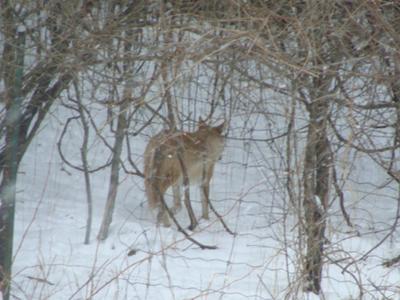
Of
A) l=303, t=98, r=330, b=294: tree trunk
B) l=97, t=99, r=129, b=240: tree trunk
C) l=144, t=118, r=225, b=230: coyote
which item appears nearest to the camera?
l=303, t=98, r=330, b=294: tree trunk

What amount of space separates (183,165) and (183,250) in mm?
906

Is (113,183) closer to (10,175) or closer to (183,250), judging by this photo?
(183,250)

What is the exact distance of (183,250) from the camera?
7.13 meters

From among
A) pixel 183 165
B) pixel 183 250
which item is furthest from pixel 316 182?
pixel 183 165

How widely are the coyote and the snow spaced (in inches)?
8.0

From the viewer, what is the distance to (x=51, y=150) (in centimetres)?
1073

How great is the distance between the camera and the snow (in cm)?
563

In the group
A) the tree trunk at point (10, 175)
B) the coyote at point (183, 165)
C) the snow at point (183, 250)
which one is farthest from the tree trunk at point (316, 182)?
the tree trunk at point (10, 175)

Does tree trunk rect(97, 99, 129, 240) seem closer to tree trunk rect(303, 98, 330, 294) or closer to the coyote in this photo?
the coyote

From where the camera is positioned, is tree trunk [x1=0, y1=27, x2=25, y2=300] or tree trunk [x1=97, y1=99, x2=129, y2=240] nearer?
tree trunk [x1=0, y1=27, x2=25, y2=300]

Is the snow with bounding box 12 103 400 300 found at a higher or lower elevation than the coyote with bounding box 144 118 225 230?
lower

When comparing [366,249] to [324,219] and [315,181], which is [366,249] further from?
[324,219]

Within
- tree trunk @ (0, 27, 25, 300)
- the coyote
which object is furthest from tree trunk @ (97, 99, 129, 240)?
tree trunk @ (0, 27, 25, 300)

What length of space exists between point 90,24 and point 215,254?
7.01ft
